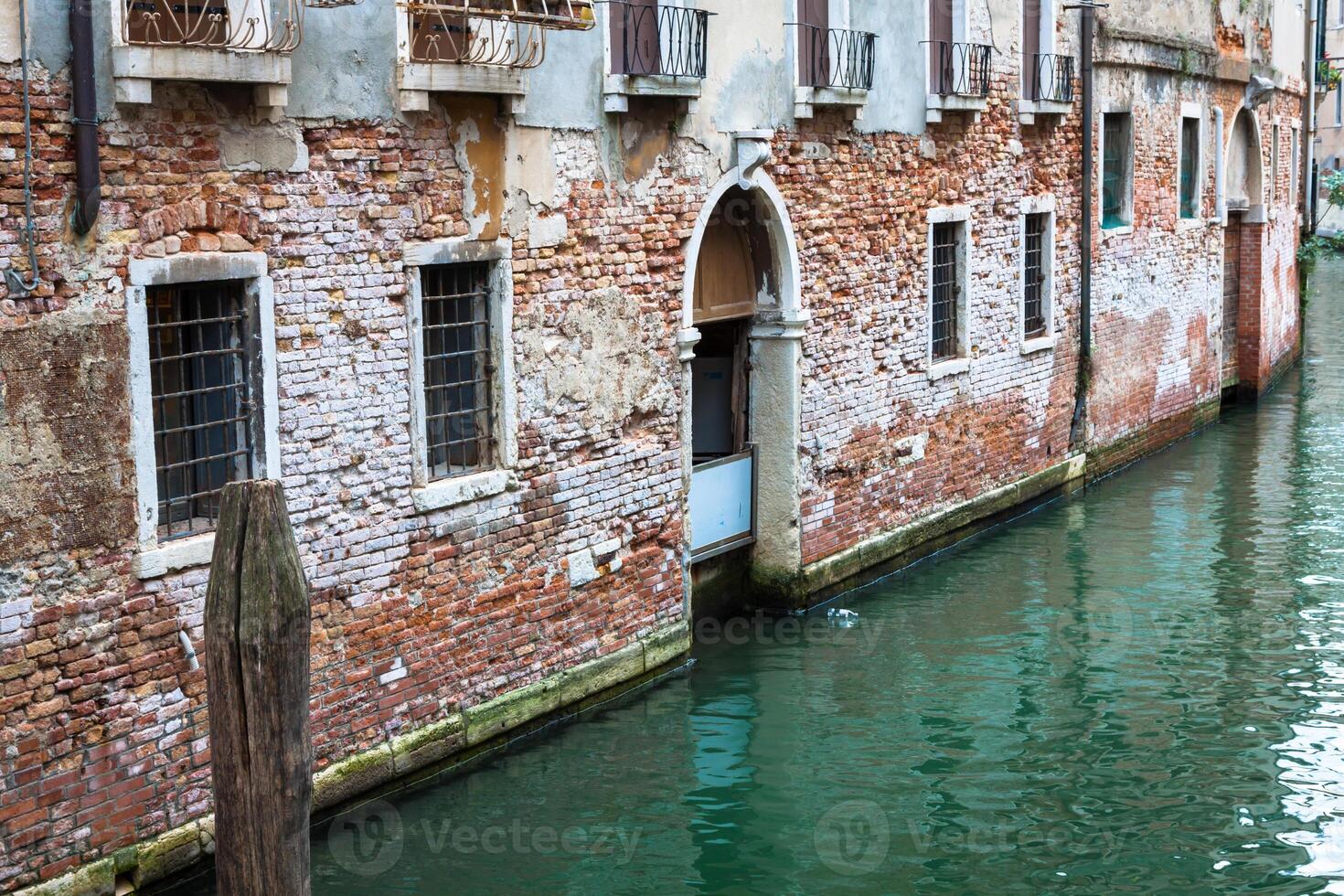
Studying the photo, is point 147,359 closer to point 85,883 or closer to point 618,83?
point 85,883

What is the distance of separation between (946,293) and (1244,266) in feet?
30.1

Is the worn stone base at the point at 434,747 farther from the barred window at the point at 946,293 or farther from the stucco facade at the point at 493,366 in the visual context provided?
the barred window at the point at 946,293

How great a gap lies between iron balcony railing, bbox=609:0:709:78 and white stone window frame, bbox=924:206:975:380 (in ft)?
11.7

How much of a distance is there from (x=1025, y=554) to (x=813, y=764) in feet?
16.8

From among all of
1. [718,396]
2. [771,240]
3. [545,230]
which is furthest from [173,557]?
[718,396]

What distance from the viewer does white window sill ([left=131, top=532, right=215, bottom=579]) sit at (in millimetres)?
6441

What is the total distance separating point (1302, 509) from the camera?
559 inches

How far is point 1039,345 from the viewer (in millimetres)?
14555

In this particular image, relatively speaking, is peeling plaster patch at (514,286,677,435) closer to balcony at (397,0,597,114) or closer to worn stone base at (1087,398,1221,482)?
balcony at (397,0,597,114)

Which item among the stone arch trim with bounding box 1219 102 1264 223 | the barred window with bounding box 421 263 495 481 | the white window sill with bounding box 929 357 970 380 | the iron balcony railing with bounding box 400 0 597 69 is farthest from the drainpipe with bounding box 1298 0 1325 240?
the barred window with bounding box 421 263 495 481

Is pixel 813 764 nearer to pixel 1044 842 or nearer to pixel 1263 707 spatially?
pixel 1044 842

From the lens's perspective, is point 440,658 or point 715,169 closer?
point 440,658

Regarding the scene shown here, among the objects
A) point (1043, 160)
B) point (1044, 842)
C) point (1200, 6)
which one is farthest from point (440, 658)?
point (1200, 6)

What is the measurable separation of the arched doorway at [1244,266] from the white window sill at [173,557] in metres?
16.3
